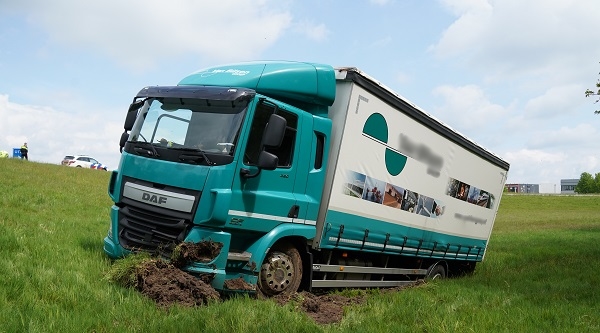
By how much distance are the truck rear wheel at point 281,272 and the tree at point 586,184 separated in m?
163

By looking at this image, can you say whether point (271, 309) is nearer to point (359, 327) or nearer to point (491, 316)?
point (359, 327)

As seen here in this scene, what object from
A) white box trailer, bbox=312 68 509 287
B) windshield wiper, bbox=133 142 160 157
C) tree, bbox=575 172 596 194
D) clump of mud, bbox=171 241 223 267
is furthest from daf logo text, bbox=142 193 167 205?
tree, bbox=575 172 596 194

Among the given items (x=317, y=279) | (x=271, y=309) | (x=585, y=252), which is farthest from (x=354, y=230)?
(x=585, y=252)

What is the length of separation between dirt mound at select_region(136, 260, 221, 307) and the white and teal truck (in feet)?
0.73

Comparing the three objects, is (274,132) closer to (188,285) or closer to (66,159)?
(188,285)

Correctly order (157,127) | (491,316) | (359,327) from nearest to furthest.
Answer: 1. (359,327)
2. (491,316)
3. (157,127)

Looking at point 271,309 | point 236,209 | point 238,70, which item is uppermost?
point 238,70

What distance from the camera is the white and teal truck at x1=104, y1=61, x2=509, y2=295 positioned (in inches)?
257

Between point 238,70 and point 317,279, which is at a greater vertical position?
point 238,70

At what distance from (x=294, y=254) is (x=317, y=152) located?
1476mm

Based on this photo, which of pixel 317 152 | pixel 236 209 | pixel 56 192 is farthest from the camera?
pixel 56 192

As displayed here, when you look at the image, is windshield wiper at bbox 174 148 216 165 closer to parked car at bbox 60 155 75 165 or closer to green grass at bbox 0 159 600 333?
green grass at bbox 0 159 600 333

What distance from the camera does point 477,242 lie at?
13.7m

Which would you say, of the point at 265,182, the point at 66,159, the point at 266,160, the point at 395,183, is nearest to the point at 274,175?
the point at 265,182
